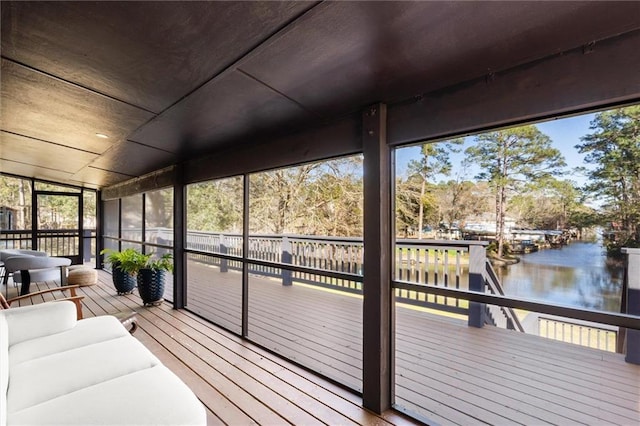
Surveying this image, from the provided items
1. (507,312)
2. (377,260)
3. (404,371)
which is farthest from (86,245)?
(507,312)

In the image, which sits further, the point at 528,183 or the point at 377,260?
the point at 528,183

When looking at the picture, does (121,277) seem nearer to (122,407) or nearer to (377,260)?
(122,407)

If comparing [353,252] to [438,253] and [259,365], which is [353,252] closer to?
[438,253]

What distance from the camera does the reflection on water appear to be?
6.55ft

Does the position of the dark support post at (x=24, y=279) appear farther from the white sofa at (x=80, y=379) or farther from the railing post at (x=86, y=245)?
the white sofa at (x=80, y=379)

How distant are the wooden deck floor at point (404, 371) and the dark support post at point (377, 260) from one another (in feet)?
0.67

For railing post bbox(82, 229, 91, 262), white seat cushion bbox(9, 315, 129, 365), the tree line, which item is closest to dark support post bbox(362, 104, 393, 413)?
the tree line

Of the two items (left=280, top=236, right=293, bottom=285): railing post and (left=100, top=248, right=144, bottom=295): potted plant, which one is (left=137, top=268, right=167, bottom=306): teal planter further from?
(left=280, top=236, right=293, bottom=285): railing post

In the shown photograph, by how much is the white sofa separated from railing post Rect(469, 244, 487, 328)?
322cm

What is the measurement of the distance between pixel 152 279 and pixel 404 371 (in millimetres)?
4005

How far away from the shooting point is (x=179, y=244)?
464 cm

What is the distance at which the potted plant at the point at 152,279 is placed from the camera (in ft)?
15.4

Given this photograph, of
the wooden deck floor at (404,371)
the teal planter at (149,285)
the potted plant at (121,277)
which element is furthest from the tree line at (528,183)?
the potted plant at (121,277)

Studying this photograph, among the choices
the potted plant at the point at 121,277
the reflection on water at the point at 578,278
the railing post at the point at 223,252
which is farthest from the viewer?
the railing post at the point at 223,252
